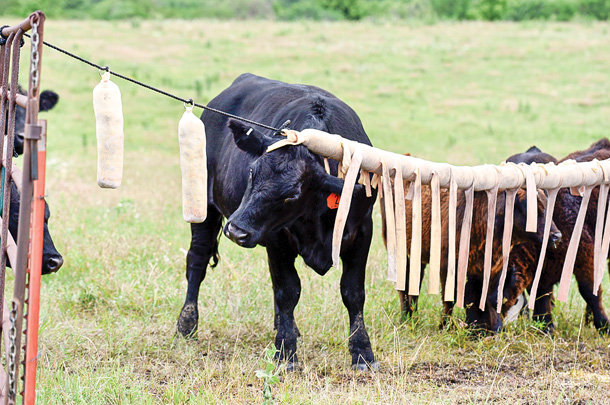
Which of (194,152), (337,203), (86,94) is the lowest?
(86,94)

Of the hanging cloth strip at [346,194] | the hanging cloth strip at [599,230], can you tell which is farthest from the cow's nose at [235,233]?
the hanging cloth strip at [599,230]

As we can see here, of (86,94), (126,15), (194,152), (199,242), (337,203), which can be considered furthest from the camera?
(126,15)

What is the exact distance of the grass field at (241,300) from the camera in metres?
4.35

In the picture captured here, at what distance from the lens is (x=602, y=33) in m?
29.8

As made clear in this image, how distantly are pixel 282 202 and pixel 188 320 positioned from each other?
179 centimetres

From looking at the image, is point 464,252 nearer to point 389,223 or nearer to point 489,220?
point 489,220

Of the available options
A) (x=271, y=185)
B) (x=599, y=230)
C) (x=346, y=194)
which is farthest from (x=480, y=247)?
(x=271, y=185)

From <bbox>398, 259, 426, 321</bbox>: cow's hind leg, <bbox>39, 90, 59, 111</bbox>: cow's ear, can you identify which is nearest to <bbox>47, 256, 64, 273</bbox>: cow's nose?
<bbox>398, 259, 426, 321</bbox>: cow's hind leg

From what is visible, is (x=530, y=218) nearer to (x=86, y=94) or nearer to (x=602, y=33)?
(x=86, y=94)

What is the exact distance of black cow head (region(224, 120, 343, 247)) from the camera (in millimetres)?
3973

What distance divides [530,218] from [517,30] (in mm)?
29053

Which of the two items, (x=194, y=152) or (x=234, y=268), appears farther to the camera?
(x=234, y=268)

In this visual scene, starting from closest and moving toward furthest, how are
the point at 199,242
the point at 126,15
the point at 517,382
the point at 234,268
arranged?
the point at 517,382 → the point at 199,242 → the point at 234,268 → the point at 126,15

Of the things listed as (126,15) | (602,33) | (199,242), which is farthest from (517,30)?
(199,242)
